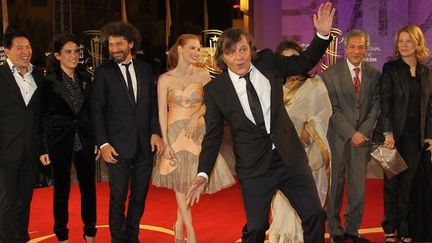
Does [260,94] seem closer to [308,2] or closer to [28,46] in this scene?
[28,46]

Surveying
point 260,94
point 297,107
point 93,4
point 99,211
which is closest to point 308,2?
point 99,211

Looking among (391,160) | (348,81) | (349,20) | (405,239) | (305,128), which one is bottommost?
(405,239)

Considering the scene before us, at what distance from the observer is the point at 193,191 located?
330cm

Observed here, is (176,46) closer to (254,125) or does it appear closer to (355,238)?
(254,125)

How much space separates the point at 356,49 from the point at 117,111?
1.95 meters

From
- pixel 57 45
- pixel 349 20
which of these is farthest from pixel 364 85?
pixel 349 20

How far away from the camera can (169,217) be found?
5.96 meters

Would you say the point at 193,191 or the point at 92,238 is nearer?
the point at 193,191

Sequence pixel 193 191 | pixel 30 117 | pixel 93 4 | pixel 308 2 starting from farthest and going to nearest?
pixel 93 4 < pixel 308 2 < pixel 30 117 < pixel 193 191

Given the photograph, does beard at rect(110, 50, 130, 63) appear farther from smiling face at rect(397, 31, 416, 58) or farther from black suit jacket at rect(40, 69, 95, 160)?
smiling face at rect(397, 31, 416, 58)

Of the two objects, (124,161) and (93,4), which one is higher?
(93,4)

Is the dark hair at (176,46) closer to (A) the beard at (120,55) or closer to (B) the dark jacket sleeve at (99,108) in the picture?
(A) the beard at (120,55)

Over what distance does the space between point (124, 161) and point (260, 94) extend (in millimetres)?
1409

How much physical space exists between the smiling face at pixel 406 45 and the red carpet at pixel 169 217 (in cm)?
159
